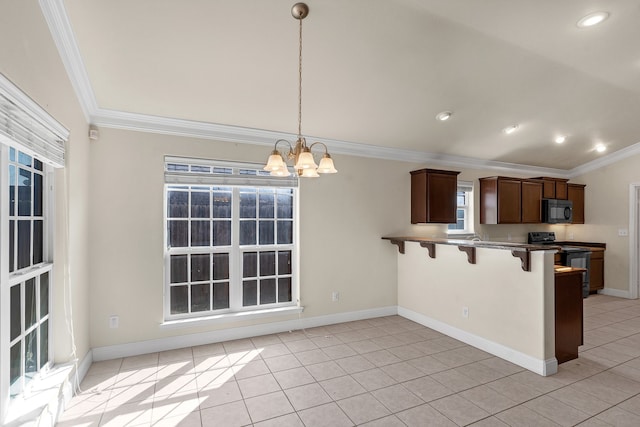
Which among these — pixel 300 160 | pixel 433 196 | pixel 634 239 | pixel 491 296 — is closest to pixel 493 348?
pixel 491 296

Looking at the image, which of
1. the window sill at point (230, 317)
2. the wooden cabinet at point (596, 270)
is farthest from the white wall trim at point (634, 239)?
the window sill at point (230, 317)

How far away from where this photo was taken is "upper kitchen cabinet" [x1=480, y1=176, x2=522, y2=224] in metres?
5.29

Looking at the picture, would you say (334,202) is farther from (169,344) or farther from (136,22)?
(136,22)

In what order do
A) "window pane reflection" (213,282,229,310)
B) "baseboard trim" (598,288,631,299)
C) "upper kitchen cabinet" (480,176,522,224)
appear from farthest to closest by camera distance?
"baseboard trim" (598,288,631,299), "upper kitchen cabinet" (480,176,522,224), "window pane reflection" (213,282,229,310)

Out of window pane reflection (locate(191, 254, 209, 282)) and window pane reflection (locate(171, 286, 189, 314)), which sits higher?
window pane reflection (locate(191, 254, 209, 282))

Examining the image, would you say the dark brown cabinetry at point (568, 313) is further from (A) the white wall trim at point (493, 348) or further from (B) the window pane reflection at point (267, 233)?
(B) the window pane reflection at point (267, 233)

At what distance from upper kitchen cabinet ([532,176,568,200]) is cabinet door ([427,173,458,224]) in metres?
2.18

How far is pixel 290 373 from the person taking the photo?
2.92 metres

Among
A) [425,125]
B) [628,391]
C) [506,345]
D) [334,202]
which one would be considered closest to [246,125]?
[334,202]

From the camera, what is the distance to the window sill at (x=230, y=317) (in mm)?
3461

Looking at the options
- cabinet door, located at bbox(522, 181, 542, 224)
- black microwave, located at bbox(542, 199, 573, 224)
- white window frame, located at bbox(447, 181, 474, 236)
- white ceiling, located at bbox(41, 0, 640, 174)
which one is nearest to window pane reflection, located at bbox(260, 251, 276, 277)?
white ceiling, located at bbox(41, 0, 640, 174)

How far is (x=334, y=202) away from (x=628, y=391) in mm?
3217

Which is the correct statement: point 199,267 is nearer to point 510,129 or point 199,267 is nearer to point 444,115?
point 444,115

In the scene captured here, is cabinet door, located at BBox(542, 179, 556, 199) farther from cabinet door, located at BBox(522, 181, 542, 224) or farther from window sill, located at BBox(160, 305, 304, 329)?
window sill, located at BBox(160, 305, 304, 329)
